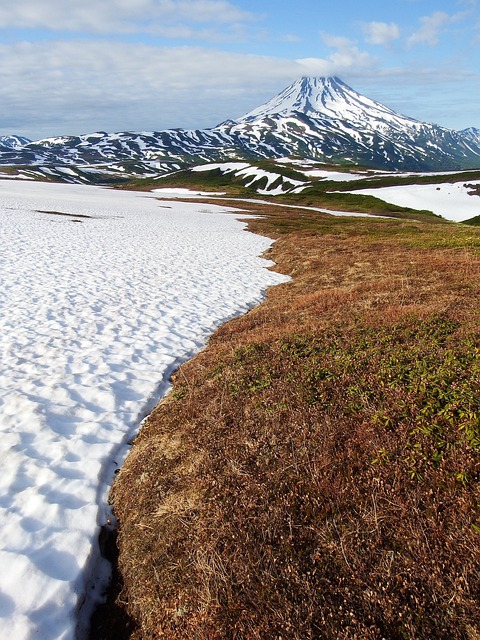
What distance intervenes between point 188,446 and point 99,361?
5.82 m

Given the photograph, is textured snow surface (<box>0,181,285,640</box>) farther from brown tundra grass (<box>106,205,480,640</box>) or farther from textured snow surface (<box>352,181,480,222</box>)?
textured snow surface (<box>352,181,480,222</box>)

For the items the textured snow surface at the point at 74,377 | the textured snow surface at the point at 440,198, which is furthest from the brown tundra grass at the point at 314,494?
the textured snow surface at the point at 440,198

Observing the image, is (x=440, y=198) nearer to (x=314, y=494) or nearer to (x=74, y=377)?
(x=74, y=377)

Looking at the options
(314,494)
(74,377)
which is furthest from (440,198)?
(314,494)

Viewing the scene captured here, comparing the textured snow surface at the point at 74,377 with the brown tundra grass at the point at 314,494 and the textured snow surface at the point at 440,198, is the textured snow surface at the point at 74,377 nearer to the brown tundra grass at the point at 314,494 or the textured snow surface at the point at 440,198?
the brown tundra grass at the point at 314,494

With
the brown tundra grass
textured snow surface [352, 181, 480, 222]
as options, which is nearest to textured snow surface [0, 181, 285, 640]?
the brown tundra grass

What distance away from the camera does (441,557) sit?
4617 mm

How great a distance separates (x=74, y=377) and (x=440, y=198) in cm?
10136

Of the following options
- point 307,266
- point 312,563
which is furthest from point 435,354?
point 307,266

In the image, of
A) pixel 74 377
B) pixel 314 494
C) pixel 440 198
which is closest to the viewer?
pixel 314 494

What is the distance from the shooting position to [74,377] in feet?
36.3

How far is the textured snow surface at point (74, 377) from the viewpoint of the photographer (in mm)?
5570

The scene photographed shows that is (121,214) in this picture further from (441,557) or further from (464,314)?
(441,557)

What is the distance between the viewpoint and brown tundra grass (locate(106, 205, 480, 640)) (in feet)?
14.3
